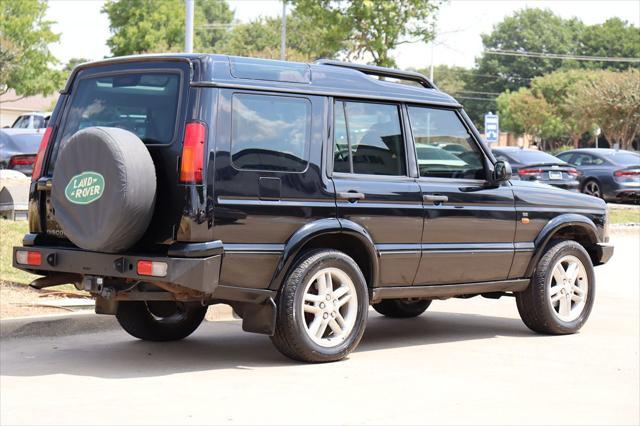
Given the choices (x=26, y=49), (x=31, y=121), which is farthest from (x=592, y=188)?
(x=26, y=49)

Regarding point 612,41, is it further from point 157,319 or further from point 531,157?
point 157,319

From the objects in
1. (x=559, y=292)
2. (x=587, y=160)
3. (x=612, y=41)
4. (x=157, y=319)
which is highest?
(x=612, y=41)

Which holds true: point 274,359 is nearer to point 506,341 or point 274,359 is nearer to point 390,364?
point 390,364

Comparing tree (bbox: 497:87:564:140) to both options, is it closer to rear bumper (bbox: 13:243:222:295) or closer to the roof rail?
the roof rail

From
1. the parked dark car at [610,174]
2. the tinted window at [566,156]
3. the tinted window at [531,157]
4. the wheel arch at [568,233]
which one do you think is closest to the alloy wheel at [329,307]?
the wheel arch at [568,233]

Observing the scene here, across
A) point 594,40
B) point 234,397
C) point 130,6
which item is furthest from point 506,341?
point 594,40

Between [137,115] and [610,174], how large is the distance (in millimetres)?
23085

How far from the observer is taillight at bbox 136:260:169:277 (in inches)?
279

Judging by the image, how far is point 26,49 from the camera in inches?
2197

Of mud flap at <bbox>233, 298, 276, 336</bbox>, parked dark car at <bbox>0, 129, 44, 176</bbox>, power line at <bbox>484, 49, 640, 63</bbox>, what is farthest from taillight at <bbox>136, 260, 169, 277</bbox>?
power line at <bbox>484, 49, 640, 63</bbox>

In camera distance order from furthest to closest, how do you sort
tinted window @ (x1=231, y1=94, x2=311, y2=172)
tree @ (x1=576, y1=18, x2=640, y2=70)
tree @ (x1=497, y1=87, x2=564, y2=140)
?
tree @ (x1=576, y1=18, x2=640, y2=70) → tree @ (x1=497, y1=87, x2=564, y2=140) → tinted window @ (x1=231, y1=94, x2=311, y2=172)

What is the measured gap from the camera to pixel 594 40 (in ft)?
381

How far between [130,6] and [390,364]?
62.9 metres

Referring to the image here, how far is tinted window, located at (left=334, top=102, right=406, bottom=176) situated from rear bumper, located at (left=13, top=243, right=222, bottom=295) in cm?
134
